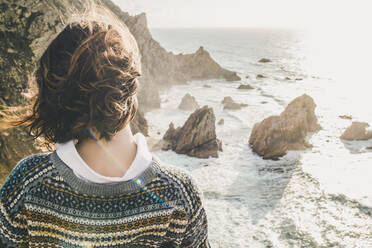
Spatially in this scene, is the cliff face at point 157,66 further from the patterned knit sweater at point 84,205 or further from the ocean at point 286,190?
the patterned knit sweater at point 84,205

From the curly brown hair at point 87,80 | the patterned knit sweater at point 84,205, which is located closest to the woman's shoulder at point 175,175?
the patterned knit sweater at point 84,205

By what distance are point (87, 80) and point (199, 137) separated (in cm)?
1049

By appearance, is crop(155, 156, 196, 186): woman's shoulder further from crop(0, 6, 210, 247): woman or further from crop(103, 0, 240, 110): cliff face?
crop(103, 0, 240, 110): cliff face

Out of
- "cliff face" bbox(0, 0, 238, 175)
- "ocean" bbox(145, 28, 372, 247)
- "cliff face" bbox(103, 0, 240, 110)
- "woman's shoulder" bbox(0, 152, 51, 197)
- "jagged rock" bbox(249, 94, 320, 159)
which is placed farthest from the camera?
"cliff face" bbox(103, 0, 240, 110)

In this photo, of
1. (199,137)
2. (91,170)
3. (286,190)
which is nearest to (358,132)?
(286,190)

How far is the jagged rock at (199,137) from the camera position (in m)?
11.5

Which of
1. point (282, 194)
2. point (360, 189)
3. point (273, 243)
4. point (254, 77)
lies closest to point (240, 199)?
point (282, 194)

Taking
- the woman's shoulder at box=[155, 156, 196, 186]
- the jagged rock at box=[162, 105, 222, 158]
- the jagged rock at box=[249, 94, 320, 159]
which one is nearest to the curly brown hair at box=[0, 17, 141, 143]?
the woman's shoulder at box=[155, 156, 196, 186]

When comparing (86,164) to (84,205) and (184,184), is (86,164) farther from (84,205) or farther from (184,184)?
(184,184)

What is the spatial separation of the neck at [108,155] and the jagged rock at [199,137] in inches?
394

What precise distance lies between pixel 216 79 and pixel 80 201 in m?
35.7

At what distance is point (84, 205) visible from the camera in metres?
1.37

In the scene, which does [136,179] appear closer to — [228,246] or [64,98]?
[64,98]

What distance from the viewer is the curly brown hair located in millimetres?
1231
